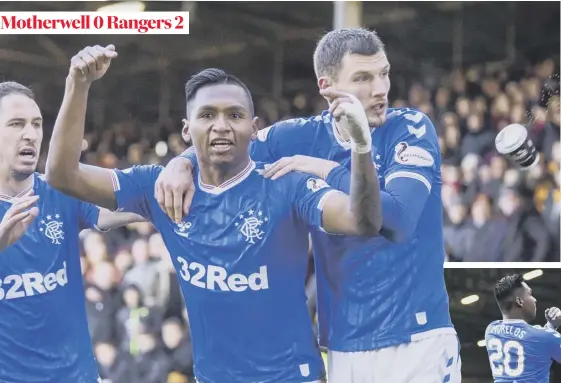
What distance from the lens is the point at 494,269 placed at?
3977mm

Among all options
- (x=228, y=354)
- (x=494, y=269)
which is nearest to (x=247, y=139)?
(x=228, y=354)

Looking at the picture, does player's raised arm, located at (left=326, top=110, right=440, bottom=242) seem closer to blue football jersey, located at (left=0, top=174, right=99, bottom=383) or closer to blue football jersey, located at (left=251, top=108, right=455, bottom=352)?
blue football jersey, located at (left=251, top=108, right=455, bottom=352)

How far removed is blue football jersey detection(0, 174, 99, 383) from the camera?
3279 mm

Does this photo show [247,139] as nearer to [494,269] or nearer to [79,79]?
[79,79]

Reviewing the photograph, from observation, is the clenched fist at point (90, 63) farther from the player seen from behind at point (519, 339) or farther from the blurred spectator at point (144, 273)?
the player seen from behind at point (519, 339)

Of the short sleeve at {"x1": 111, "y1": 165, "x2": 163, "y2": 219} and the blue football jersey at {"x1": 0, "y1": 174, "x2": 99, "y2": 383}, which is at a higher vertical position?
the short sleeve at {"x1": 111, "y1": 165, "x2": 163, "y2": 219}

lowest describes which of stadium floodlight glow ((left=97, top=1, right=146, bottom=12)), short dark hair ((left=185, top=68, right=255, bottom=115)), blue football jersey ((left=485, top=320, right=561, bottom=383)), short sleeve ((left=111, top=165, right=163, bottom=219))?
blue football jersey ((left=485, top=320, right=561, bottom=383))

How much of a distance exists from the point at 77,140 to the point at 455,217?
1.92 m

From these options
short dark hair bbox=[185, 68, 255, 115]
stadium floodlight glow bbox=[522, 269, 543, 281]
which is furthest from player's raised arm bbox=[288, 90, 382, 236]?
stadium floodlight glow bbox=[522, 269, 543, 281]

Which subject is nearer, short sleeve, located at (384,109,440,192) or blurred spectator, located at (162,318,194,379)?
short sleeve, located at (384,109,440,192)

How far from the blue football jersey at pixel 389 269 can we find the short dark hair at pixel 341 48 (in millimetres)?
212

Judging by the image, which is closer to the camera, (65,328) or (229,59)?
(65,328)

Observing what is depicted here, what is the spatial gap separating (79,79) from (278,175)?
624 millimetres

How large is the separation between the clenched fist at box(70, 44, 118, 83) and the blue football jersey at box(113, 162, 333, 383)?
19.3 inches
